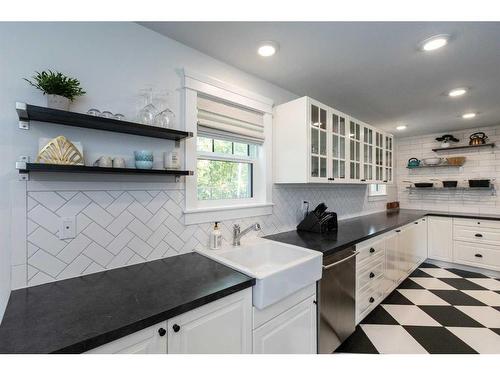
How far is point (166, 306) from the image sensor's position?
91 centimetres

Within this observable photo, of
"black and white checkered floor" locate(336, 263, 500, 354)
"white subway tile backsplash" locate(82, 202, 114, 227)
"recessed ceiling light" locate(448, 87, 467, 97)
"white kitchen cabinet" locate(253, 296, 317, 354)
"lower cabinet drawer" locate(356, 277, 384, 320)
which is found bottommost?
"black and white checkered floor" locate(336, 263, 500, 354)

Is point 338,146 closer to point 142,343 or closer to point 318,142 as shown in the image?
point 318,142

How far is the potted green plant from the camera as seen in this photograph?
41.8 inches

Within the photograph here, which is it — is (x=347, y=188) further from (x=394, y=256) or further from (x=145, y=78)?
(x=145, y=78)

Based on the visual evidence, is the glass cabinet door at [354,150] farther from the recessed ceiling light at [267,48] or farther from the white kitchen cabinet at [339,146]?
the recessed ceiling light at [267,48]

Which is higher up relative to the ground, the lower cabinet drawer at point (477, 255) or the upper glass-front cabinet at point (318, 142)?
the upper glass-front cabinet at point (318, 142)

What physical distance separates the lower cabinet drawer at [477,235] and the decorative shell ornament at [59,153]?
15.2 feet

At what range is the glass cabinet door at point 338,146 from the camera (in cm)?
234

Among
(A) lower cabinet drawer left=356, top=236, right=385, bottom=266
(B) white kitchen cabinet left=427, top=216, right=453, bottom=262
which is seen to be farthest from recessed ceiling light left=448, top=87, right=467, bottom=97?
(B) white kitchen cabinet left=427, top=216, right=453, bottom=262

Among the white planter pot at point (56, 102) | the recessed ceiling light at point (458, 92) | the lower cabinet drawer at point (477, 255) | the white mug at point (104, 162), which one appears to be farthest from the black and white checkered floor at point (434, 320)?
the white planter pot at point (56, 102)

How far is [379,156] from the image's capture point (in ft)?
10.5

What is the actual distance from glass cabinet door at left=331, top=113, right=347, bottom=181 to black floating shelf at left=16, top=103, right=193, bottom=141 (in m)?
1.50

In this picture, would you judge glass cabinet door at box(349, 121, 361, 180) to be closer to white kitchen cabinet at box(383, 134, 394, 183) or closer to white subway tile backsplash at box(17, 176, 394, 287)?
white kitchen cabinet at box(383, 134, 394, 183)
